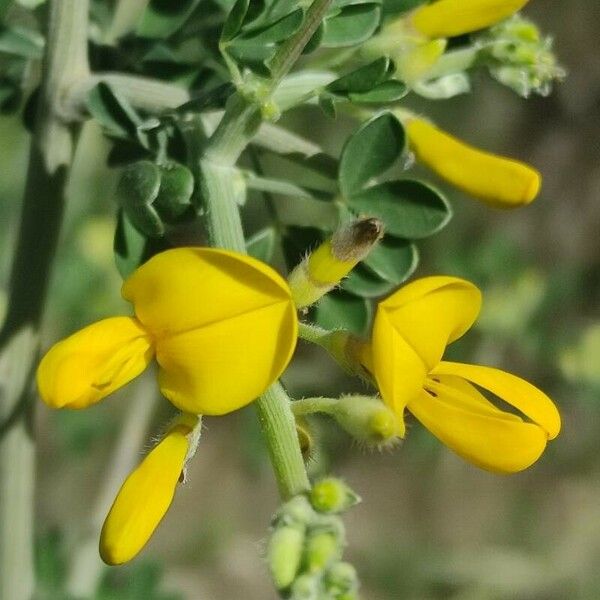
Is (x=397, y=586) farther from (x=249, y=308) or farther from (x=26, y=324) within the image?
(x=249, y=308)

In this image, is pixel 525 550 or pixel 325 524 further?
pixel 525 550

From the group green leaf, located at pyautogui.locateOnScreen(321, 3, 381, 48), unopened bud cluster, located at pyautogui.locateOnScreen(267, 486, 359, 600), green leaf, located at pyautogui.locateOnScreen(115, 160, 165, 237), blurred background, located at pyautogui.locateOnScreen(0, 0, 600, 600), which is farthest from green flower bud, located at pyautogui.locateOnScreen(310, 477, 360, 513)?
blurred background, located at pyautogui.locateOnScreen(0, 0, 600, 600)

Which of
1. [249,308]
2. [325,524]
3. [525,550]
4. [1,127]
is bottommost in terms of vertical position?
[525,550]

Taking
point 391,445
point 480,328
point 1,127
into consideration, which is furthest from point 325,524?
point 1,127

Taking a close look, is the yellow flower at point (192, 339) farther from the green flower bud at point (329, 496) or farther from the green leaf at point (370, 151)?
the green leaf at point (370, 151)

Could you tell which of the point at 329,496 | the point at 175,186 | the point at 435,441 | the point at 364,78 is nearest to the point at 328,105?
the point at 364,78

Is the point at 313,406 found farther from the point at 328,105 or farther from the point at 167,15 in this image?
the point at 167,15
